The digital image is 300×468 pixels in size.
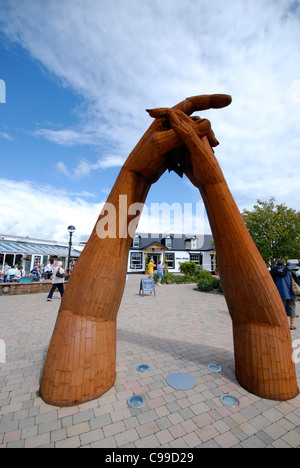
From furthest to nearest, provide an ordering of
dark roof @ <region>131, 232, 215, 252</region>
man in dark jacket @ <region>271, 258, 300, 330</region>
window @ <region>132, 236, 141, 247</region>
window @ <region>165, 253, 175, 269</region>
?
dark roof @ <region>131, 232, 215, 252</region>, window @ <region>165, 253, 175, 269</region>, window @ <region>132, 236, 141, 247</region>, man in dark jacket @ <region>271, 258, 300, 330</region>

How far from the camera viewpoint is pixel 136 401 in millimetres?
2947

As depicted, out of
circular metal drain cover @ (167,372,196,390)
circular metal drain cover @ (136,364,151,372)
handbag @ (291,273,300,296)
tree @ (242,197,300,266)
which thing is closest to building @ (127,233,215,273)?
tree @ (242,197,300,266)

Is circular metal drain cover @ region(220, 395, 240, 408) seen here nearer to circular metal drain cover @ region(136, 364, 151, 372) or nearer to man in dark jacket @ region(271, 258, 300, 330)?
circular metal drain cover @ region(136, 364, 151, 372)

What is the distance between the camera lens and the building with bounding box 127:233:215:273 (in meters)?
29.8

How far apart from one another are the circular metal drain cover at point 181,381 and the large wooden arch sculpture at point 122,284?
0.80m

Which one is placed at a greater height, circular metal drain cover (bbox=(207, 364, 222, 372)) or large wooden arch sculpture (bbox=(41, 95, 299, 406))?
large wooden arch sculpture (bbox=(41, 95, 299, 406))

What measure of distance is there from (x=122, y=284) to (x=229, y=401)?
2259mm

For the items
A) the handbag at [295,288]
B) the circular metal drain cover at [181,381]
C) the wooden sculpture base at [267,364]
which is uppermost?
the handbag at [295,288]

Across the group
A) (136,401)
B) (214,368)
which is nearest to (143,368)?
(136,401)

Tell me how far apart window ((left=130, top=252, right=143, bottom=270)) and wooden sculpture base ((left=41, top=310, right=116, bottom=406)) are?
26.5 m

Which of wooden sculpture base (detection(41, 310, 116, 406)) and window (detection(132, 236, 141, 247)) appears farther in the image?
window (detection(132, 236, 141, 247))

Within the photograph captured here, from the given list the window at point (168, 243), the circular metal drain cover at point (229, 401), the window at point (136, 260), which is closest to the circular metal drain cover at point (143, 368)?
the circular metal drain cover at point (229, 401)

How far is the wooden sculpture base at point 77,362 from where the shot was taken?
2.86 meters

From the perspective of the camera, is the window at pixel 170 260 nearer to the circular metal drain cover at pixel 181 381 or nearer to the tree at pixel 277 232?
the tree at pixel 277 232
